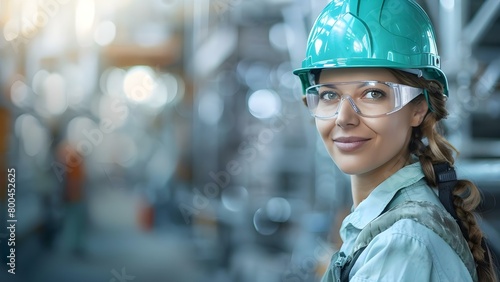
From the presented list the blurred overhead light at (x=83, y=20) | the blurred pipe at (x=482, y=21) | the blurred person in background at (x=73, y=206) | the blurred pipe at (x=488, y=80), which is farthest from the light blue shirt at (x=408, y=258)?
the blurred overhead light at (x=83, y=20)

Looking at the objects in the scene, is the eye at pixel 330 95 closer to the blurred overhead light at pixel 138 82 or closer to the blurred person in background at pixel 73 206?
the blurred person in background at pixel 73 206

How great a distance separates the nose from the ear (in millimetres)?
142

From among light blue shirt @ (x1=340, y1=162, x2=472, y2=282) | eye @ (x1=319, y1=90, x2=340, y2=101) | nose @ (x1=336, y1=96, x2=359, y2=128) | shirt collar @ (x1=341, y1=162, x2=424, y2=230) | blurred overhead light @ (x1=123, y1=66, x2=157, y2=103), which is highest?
blurred overhead light @ (x1=123, y1=66, x2=157, y2=103)

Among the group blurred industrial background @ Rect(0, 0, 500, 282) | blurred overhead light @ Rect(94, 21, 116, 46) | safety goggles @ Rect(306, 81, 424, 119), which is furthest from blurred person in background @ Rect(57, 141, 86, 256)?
safety goggles @ Rect(306, 81, 424, 119)

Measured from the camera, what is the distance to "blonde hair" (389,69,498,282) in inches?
50.3

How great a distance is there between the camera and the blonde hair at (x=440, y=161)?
4.19 feet

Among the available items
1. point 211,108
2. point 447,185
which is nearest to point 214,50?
point 211,108

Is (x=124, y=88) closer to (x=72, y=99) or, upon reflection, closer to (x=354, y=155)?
(x=72, y=99)

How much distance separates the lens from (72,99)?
462cm

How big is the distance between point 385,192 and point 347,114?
17cm

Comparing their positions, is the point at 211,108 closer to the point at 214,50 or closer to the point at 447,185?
the point at 214,50

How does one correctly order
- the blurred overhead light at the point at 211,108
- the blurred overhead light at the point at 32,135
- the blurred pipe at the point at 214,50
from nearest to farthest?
the blurred overhead light at the point at 32,135
the blurred pipe at the point at 214,50
the blurred overhead light at the point at 211,108

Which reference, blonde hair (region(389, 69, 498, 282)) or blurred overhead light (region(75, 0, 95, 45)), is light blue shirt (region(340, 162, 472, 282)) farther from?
blurred overhead light (region(75, 0, 95, 45))

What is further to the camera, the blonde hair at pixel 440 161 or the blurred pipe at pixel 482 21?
the blurred pipe at pixel 482 21
